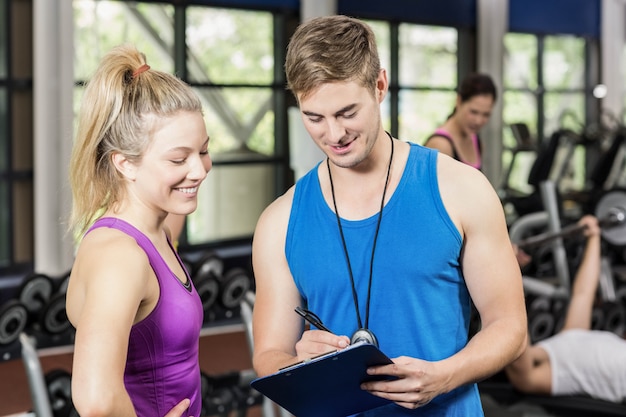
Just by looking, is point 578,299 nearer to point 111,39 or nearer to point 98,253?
point 98,253

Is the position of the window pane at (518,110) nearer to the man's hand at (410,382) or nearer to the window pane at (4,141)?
the window pane at (4,141)

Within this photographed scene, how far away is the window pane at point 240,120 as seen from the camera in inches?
227

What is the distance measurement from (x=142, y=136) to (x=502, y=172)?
6.71 meters

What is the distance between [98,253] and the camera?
3.67 ft

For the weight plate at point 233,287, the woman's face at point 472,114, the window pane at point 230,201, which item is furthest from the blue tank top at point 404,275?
the window pane at point 230,201

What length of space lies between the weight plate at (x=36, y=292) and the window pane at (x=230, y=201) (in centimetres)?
192

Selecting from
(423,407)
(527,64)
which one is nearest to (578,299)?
(423,407)

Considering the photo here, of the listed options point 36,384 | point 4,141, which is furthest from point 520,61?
point 36,384

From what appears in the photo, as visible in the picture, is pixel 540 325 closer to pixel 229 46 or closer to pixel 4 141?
pixel 229 46

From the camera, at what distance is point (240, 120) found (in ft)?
19.4

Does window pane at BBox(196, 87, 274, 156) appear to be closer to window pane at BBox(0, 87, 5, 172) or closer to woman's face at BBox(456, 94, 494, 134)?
window pane at BBox(0, 87, 5, 172)

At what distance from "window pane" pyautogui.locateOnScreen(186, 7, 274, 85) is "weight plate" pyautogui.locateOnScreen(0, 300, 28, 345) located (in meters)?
2.40

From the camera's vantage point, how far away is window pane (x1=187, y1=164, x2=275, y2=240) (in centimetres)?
573

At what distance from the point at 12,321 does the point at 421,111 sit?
4.31 meters
